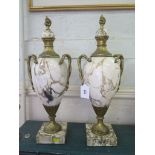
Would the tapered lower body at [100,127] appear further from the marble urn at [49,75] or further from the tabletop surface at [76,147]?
the marble urn at [49,75]

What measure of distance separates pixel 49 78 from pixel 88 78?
0.56ft

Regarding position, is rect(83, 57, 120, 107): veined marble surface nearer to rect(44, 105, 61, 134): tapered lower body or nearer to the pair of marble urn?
the pair of marble urn

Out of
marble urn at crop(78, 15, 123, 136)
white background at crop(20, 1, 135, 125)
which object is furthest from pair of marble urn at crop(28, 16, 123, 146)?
white background at crop(20, 1, 135, 125)

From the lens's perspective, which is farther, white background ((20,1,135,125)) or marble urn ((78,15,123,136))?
white background ((20,1,135,125))

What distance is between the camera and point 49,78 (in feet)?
2.97

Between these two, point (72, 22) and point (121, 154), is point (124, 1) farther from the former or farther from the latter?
point (121, 154)

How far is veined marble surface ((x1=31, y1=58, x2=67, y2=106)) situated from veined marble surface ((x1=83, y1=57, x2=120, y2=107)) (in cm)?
12

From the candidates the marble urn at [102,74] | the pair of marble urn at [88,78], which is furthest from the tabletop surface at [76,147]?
the marble urn at [102,74]

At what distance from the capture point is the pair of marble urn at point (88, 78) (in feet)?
2.89

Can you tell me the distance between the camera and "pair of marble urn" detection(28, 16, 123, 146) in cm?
88

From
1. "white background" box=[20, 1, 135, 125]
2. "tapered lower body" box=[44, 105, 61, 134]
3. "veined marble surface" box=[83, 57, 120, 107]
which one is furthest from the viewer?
"white background" box=[20, 1, 135, 125]
